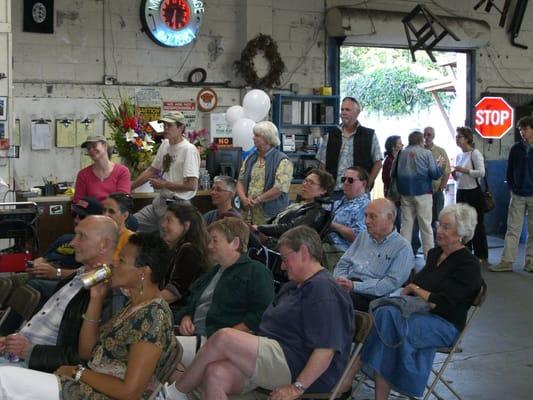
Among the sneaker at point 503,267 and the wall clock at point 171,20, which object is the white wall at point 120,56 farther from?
the sneaker at point 503,267

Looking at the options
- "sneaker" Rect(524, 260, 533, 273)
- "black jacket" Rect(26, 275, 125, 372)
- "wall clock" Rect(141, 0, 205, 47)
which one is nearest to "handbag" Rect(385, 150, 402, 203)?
"sneaker" Rect(524, 260, 533, 273)

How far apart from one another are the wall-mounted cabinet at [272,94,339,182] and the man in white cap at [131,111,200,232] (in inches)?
171

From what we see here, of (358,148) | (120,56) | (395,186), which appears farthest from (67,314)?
(120,56)

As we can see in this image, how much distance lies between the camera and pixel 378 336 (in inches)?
161

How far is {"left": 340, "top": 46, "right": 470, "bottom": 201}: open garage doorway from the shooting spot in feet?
41.5

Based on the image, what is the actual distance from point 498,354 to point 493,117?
7.53 meters

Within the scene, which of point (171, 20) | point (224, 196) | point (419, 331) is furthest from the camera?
point (171, 20)

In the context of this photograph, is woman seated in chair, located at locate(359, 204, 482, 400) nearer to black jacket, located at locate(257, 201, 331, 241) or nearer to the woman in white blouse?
black jacket, located at locate(257, 201, 331, 241)

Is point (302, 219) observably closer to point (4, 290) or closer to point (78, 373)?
point (4, 290)

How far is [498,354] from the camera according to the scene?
18.5 ft

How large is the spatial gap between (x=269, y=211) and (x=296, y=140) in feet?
16.2

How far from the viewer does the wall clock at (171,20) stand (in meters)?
10.3

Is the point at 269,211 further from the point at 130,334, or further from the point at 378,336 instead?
the point at 130,334

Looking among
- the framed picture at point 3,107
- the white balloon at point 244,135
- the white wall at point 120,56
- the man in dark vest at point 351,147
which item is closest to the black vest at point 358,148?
the man in dark vest at point 351,147
